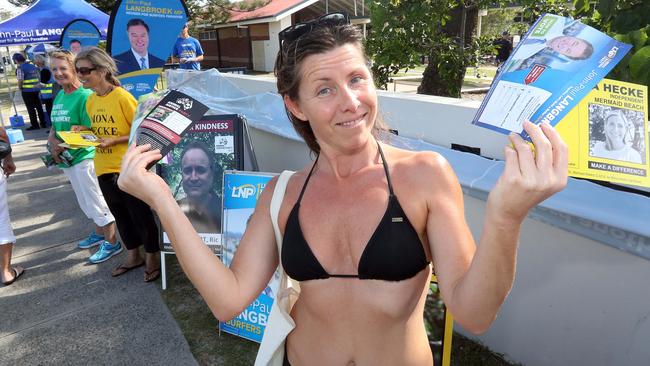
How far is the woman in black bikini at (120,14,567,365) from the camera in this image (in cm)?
131

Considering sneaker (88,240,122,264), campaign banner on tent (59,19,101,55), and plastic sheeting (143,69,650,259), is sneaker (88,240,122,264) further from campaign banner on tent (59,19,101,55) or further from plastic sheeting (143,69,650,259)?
campaign banner on tent (59,19,101,55)

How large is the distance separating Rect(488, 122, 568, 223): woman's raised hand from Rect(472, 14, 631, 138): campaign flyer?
0.03 metres

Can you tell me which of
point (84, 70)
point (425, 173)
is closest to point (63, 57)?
point (84, 70)

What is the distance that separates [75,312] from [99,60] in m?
2.09

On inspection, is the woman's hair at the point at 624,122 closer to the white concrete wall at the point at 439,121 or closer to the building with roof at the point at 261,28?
the white concrete wall at the point at 439,121

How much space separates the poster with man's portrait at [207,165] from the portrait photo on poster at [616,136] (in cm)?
308

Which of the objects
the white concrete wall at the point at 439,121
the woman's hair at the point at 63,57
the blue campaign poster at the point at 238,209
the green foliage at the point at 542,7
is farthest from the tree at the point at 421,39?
the woman's hair at the point at 63,57

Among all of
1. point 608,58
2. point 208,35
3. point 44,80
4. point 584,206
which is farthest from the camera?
point 208,35

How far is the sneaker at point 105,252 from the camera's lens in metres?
4.34

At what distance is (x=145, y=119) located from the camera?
4.58 ft

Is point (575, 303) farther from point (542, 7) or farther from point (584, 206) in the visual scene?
point (542, 7)

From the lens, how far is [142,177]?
52.4 inches

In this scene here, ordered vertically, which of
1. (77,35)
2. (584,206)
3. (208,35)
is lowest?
(584,206)

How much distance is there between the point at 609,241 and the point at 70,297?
402cm
